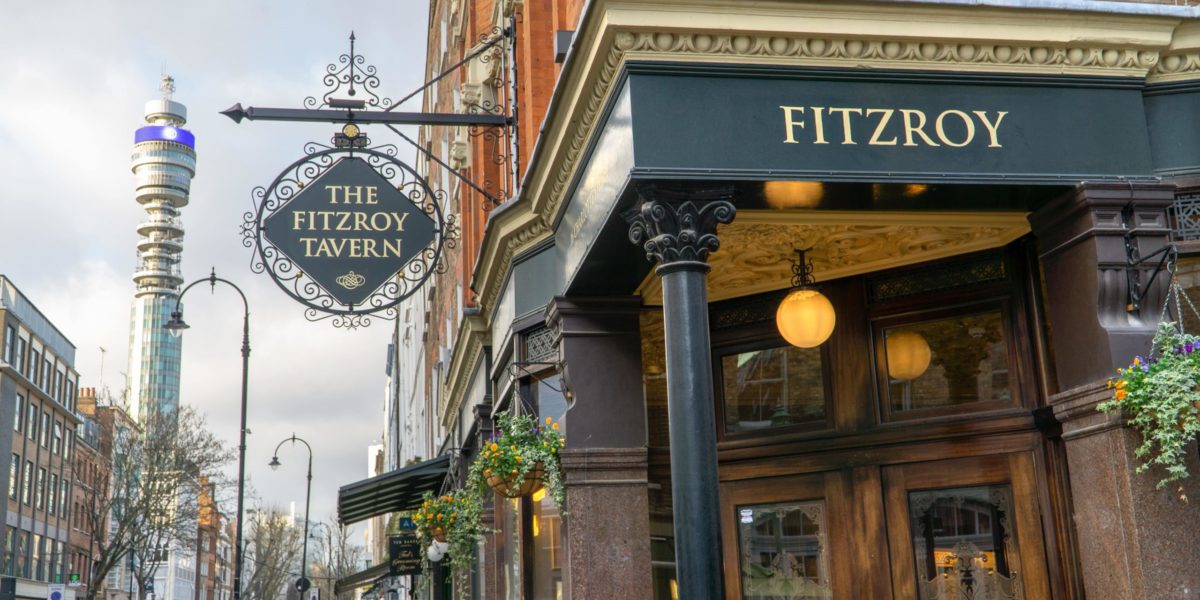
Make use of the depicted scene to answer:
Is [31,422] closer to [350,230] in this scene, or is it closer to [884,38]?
[350,230]

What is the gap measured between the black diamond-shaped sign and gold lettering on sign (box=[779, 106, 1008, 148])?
16.0 feet

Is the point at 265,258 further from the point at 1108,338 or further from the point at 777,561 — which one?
the point at 1108,338

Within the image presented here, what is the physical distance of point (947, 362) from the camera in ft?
29.1

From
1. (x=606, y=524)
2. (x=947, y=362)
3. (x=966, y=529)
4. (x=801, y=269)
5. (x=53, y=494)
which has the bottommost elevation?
(x=966, y=529)

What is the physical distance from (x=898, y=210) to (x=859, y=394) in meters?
2.01

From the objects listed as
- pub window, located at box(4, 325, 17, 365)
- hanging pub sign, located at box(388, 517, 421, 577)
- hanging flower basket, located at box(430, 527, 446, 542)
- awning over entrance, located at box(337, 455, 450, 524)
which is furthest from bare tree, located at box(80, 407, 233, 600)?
hanging flower basket, located at box(430, 527, 446, 542)

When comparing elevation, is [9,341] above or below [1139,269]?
above

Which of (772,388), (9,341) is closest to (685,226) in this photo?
(772,388)

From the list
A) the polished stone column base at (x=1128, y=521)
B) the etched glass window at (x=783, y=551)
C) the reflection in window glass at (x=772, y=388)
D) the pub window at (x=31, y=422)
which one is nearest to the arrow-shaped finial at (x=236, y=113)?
the reflection in window glass at (x=772, y=388)

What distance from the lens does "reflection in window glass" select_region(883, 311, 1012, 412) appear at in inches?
340

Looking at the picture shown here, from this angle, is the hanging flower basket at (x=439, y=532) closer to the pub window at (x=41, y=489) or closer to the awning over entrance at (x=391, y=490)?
the awning over entrance at (x=391, y=490)

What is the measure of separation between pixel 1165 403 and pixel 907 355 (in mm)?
2746

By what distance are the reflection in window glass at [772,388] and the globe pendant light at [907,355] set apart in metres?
0.60

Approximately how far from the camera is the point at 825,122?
7090 mm
